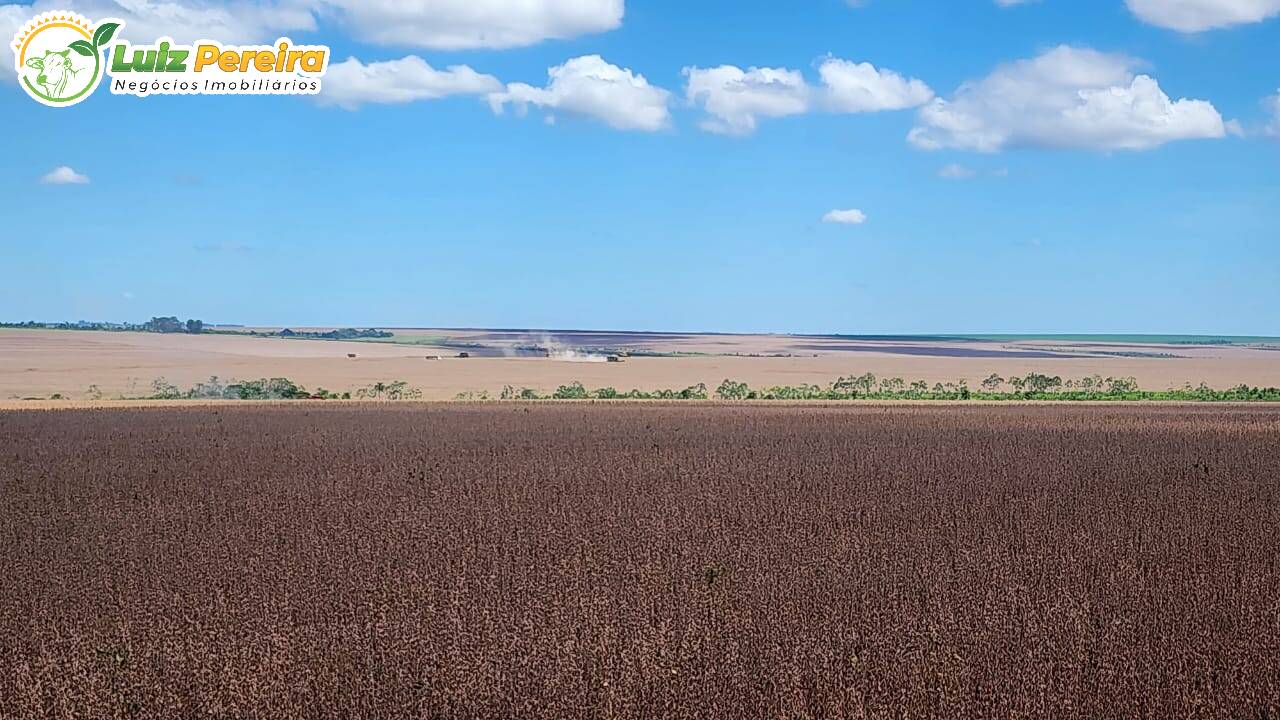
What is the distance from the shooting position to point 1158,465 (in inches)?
837

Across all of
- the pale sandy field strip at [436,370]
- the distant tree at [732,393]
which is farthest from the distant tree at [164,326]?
the distant tree at [732,393]

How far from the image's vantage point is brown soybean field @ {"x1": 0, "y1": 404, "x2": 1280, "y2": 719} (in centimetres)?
834

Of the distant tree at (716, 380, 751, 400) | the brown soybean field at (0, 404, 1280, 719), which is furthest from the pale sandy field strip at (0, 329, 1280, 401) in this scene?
the brown soybean field at (0, 404, 1280, 719)

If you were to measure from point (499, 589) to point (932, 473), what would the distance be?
10.5m

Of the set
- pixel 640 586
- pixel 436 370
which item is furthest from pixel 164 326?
pixel 640 586

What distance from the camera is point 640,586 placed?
1103 cm

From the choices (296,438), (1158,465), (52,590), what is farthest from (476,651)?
(296,438)

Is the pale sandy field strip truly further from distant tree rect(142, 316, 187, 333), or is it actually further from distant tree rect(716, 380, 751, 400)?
distant tree rect(142, 316, 187, 333)

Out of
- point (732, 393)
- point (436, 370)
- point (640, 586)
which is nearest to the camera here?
point (640, 586)

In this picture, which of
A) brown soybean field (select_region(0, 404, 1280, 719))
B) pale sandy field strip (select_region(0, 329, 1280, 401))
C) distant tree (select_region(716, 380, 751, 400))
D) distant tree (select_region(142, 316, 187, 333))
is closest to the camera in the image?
brown soybean field (select_region(0, 404, 1280, 719))

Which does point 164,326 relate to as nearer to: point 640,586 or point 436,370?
point 436,370

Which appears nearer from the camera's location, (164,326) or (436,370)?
(436,370)

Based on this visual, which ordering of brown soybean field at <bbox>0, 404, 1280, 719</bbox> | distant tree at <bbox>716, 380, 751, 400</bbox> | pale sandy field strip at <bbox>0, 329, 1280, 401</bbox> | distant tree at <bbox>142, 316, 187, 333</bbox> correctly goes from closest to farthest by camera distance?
brown soybean field at <bbox>0, 404, 1280, 719</bbox>
distant tree at <bbox>716, 380, 751, 400</bbox>
pale sandy field strip at <bbox>0, 329, 1280, 401</bbox>
distant tree at <bbox>142, 316, 187, 333</bbox>

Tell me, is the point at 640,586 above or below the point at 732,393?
below
